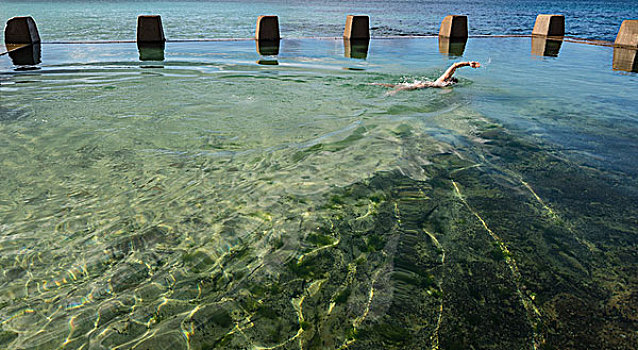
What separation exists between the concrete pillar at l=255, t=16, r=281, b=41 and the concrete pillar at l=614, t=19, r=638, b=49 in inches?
525

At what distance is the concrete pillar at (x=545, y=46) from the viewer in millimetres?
14446

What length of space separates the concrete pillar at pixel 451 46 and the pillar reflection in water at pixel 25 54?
1305cm

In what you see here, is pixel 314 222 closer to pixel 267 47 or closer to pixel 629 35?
pixel 267 47

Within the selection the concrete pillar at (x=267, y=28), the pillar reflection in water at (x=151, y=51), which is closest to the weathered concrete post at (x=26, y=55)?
the pillar reflection in water at (x=151, y=51)

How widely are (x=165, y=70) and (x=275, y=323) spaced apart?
31.2 ft

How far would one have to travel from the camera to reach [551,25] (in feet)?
60.5

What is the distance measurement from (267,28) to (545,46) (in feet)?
37.3

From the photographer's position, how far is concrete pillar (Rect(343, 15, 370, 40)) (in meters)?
16.6

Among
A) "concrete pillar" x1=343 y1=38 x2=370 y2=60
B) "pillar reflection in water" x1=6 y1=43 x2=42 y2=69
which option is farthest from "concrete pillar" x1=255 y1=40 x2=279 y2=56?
"pillar reflection in water" x1=6 y1=43 x2=42 y2=69

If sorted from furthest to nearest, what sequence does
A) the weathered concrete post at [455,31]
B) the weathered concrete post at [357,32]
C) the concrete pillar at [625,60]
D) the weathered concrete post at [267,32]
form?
the weathered concrete post at [455,31], the weathered concrete post at [357,32], the weathered concrete post at [267,32], the concrete pillar at [625,60]

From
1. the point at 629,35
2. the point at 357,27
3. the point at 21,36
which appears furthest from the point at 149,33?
the point at 629,35

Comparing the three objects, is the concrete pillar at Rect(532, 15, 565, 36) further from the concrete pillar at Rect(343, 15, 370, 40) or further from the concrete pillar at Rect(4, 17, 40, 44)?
the concrete pillar at Rect(4, 17, 40, 44)

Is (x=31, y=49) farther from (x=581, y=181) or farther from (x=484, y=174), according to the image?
(x=581, y=181)

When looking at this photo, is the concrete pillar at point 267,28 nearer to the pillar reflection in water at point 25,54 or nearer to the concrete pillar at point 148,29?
the concrete pillar at point 148,29
